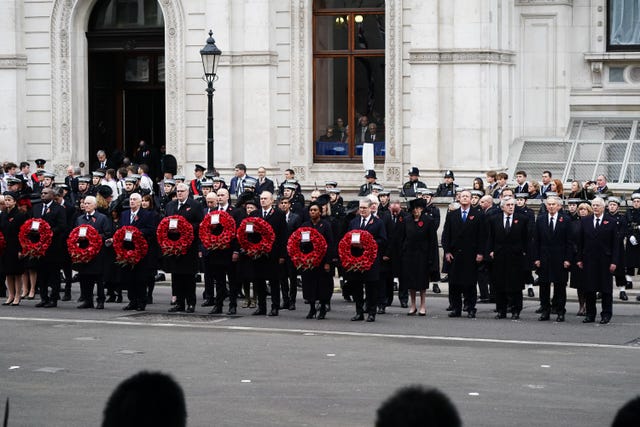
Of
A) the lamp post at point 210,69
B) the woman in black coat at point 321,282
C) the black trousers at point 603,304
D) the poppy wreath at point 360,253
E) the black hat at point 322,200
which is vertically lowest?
the black trousers at point 603,304

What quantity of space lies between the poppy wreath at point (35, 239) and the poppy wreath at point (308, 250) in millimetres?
4233

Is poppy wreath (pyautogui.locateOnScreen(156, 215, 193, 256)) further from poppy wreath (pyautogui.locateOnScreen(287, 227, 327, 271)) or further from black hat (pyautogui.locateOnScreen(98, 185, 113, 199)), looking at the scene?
black hat (pyautogui.locateOnScreen(98, 185, 113, 199))

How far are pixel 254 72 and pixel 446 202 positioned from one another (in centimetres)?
572

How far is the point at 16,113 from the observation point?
109ft

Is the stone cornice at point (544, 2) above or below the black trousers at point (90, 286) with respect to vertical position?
above

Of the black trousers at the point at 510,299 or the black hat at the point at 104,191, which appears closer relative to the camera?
the black trousers at the point at 510,299

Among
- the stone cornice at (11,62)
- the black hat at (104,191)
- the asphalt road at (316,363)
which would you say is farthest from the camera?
the stone cornice at (11,62)

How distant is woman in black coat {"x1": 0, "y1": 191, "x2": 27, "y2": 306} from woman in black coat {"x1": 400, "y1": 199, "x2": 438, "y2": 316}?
6261 mm

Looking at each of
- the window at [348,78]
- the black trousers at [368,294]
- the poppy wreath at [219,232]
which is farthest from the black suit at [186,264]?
the window at [348,78]

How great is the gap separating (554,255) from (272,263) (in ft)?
13.8

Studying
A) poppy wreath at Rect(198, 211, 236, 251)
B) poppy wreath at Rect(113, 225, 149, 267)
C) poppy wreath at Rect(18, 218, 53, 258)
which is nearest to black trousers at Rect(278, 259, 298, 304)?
poppy wreath at Rect(198, 211, 236, 251)

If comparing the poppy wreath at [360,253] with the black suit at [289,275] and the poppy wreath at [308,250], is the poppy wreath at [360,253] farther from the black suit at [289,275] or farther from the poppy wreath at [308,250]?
the black suit at [289,275]

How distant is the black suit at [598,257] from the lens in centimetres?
2067

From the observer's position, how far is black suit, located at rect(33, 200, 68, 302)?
22.9 m
